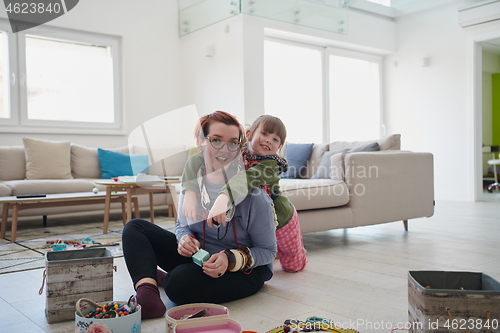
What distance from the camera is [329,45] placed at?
6.43 meters

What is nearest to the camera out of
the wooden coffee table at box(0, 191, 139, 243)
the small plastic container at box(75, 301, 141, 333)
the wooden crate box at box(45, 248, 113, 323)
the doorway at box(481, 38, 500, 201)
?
the small plastic container at box(75, 301, 141, 333)

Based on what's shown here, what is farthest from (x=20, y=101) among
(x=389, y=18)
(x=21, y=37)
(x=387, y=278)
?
(x=389, y=18)

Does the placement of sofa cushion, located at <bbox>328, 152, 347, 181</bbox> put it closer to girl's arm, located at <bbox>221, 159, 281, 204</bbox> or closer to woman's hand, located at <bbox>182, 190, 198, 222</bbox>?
girl's arm, located at <bbox>221, 159, 281, 204</bbox>

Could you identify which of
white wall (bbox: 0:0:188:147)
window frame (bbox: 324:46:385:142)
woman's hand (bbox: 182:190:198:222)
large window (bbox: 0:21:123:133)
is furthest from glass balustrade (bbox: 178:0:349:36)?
woman's hand (bbox: 182:190:198:222)

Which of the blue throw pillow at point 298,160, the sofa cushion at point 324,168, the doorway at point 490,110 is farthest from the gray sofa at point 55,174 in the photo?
the doorway at point 490,110

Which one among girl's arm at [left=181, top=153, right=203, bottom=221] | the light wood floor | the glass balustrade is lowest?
the light wood floor

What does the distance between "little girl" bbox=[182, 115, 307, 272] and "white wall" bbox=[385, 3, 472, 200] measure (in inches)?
183

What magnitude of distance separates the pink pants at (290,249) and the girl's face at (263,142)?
413 millimetres

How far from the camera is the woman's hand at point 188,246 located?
1527 millimetres

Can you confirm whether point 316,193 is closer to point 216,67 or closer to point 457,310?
point 457,310

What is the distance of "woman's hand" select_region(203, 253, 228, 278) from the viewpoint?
1477mm

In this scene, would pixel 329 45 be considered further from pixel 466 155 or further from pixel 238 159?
pixel 238 159

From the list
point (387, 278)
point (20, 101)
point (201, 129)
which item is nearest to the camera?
point (201, 129)

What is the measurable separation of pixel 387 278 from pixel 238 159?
2.96 ft
